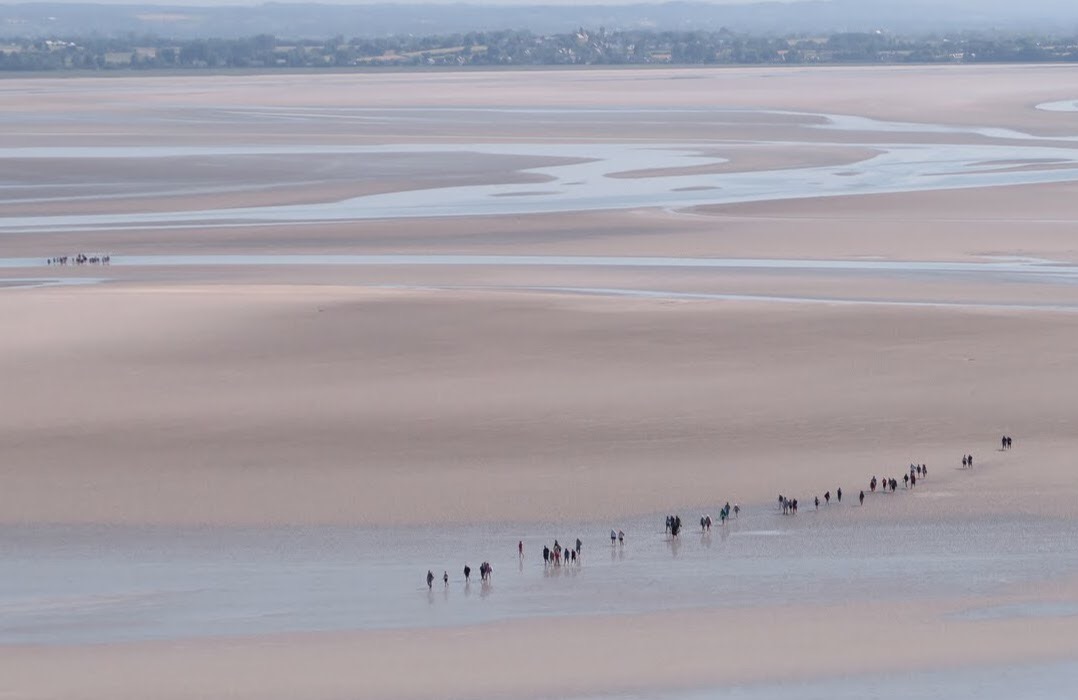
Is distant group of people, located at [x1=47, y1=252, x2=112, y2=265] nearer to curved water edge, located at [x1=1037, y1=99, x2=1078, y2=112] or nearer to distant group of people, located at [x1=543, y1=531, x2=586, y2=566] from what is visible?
distant group of people, located at [x1=543, y1=531, x2=586, y2=566]

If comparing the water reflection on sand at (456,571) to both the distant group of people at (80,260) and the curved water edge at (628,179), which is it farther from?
the curved water edge at (628,179)

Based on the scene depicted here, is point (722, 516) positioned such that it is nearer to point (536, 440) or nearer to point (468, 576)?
point (468, 576)

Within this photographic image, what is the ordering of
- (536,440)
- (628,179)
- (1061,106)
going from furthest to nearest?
(1061,106)
(628,179)
(536,440)

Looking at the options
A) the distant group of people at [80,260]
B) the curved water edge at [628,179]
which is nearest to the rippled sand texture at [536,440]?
the curved water edge at [628,179]

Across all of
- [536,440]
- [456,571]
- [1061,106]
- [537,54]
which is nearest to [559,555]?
[456,571]

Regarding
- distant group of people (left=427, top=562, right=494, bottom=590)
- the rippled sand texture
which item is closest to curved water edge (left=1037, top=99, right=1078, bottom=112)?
the rippled sand texture

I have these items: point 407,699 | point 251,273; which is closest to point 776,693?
point 407,699
